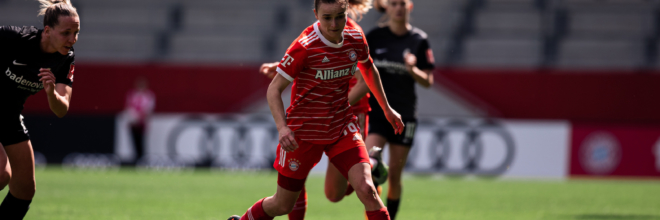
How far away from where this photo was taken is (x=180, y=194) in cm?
912

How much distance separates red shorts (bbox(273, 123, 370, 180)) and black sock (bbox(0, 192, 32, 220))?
188cm

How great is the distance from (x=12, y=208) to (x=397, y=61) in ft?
10.9

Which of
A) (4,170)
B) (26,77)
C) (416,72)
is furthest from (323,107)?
(4,170)

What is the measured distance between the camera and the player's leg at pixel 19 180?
4711 millimetres

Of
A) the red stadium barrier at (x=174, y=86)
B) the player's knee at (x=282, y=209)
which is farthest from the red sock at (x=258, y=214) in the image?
the red stadium barrier at (x=174, y=86)

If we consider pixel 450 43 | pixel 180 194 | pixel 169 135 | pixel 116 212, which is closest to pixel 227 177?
pixel 169 135

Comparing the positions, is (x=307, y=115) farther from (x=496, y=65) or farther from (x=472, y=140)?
(x=496, y=65)

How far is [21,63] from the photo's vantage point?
4508mm

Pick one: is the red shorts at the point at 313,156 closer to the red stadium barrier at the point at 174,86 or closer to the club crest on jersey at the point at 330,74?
the club crest on jersey at the point at 330,74

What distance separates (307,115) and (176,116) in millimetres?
10107

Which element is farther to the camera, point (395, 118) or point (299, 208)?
point (299, 208)

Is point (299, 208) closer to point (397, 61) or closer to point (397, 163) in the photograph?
point (397, 163)

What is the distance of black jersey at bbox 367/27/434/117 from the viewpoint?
6062mm

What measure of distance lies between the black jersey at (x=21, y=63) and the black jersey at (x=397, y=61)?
8.68ft
